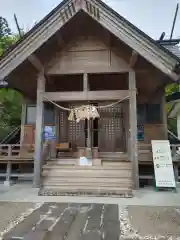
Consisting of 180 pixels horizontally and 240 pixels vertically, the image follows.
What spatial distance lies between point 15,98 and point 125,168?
8.30 m

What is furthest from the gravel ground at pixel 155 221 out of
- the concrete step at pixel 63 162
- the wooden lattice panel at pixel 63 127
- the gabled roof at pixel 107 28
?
the wooden lattice panel at pixel 63 127

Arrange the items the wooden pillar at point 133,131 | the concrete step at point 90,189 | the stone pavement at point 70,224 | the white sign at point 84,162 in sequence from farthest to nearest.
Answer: the white sign at point 84,162
the wooden pillar at point 133,131
the concrete step at point 90,189
the stone pavement at point 70,224

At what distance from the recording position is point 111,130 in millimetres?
8758

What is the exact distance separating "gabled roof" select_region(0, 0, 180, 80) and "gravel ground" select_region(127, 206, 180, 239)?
12.1 feet

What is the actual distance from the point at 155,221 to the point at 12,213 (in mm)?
2650

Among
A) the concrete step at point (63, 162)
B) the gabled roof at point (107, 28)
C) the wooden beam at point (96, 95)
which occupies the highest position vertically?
the gabled roof at point (107, 28)

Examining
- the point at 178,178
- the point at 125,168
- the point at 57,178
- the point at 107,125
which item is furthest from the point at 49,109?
the point at 178,178

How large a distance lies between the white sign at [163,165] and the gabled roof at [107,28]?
216 cm

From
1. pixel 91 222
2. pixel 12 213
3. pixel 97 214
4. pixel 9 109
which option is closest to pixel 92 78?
pixel 97 214

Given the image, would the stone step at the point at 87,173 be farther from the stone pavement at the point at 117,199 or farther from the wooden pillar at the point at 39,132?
the stone pavement at the point at 117,199

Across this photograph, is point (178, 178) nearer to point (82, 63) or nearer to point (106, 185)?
point (106, 185)

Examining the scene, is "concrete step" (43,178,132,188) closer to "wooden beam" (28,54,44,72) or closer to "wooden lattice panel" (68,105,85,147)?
"wooden lattice panel" (68,105,85,147)

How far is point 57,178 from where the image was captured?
6.15 meters

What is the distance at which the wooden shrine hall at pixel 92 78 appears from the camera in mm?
5773
